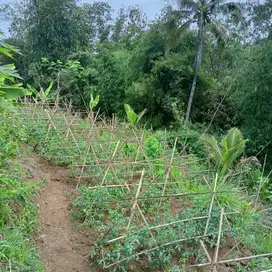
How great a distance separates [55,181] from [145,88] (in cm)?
892

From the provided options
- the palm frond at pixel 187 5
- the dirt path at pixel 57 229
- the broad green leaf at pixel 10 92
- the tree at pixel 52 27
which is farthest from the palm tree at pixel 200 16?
the broad green leaf at pixel 10 92

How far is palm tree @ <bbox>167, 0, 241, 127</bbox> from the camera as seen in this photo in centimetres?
1113

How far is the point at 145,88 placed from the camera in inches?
491

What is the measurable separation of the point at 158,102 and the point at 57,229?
9.67 meters

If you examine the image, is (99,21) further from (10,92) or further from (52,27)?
(10,92)

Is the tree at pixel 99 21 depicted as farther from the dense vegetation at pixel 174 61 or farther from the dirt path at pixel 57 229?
the dirt path at pixel 57 229

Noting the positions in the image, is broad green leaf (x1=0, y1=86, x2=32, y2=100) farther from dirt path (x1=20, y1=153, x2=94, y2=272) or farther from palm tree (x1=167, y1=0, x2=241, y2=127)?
palm tree (x1=167, y1=0, x2=241, y2=127)

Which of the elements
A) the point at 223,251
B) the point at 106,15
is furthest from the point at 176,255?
the point at 106,15

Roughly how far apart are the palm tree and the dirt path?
25.8 feet

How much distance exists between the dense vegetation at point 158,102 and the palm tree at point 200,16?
4cm

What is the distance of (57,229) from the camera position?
316cm

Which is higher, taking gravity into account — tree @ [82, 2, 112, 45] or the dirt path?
tree @ [82, 2, 112, 45]

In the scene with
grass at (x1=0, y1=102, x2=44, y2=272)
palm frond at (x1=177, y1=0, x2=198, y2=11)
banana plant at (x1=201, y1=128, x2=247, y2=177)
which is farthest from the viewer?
palm frond at (x1=177, y1=0, x2=198, y2=11)

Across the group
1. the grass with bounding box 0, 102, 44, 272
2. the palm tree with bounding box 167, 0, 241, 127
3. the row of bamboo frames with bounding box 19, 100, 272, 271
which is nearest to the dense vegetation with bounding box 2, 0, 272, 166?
the palm tree with bounding box 167, 0, 241, 127
